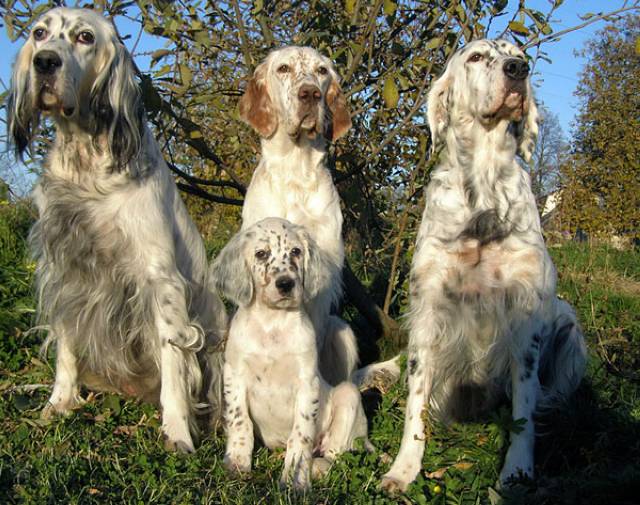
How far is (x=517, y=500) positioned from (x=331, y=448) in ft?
3.29

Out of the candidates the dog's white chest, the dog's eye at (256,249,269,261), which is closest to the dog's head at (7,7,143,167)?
the dog's eye at (256,249,269,261)

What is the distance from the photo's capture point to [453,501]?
3.09 meters

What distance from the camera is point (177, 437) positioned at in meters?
3.48

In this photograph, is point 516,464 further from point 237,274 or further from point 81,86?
point 81,86

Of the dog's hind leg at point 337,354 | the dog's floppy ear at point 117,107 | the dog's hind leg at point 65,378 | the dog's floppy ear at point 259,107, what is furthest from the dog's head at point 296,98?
the dog's hind leg at point 65,378

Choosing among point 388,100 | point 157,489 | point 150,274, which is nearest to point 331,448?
point 157,489

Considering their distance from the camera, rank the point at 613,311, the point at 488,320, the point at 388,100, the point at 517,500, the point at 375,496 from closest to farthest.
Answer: the point at 517,500, the point at 375,496, the point at 488,320, the point at 388,100, the point at 613,311

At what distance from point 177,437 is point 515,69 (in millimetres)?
2372

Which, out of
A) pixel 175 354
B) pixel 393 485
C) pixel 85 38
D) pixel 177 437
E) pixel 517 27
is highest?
pixel 517 27

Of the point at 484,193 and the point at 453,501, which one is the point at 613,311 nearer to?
the point at 484,193

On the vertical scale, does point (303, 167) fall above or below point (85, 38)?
A: below

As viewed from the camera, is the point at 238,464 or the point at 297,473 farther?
the point at 238,464

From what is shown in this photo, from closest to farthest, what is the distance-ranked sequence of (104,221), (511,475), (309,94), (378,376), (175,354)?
(511,475) < (104,221) < (175,354) < (309,94) < (378,376)

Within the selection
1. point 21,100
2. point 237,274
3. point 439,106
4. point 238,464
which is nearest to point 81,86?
point 21,100
